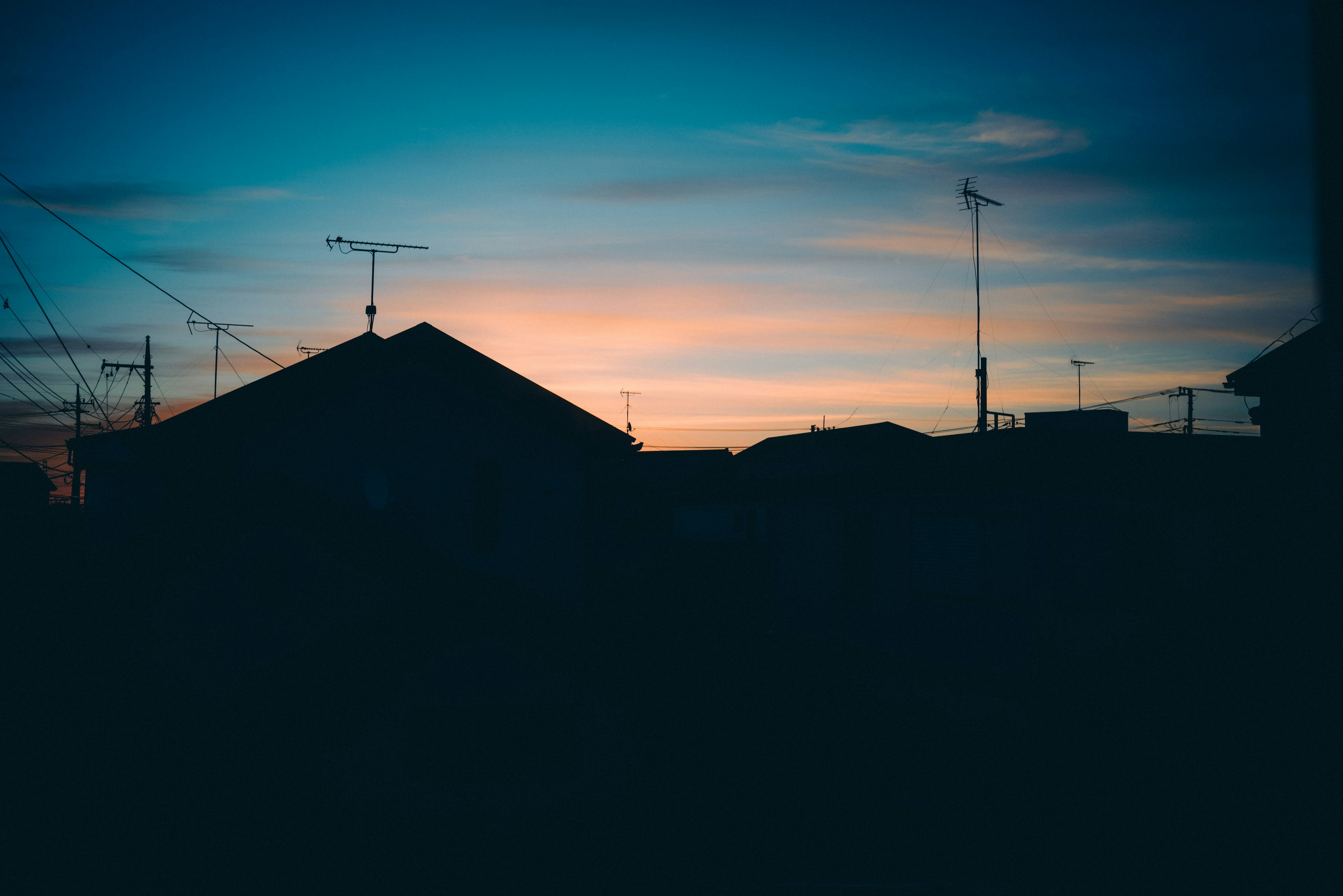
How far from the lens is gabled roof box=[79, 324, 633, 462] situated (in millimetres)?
14805

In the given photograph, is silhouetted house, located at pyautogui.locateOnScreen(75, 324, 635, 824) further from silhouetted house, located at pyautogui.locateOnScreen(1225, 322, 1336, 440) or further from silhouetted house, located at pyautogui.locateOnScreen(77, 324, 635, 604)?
silhouetted house, located at pyautogui.locateOnScreen(1225, 322, 1336, 440)

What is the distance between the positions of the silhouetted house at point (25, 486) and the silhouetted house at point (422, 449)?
126ft

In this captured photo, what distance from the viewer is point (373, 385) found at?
1588 cm

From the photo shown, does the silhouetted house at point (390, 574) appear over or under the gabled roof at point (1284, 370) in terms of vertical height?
under

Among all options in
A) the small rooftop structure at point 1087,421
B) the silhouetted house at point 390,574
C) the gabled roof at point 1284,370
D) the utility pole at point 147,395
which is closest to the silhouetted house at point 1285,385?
the gabled roof at point 1284,370

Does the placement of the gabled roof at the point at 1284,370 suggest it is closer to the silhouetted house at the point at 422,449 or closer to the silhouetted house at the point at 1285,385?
the silhouetted house at the point at 1285,385

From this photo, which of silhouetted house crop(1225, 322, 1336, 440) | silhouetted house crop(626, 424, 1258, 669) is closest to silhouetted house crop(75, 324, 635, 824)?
silhouetted house crop(626, 424, 1258, 669)

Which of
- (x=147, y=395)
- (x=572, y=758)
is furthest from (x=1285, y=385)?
(x=147, y=395)

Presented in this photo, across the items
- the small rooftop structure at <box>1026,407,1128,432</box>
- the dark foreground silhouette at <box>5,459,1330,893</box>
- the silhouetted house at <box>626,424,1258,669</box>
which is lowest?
the dark foreground silhouette at <box>5,459,1330,893</box>

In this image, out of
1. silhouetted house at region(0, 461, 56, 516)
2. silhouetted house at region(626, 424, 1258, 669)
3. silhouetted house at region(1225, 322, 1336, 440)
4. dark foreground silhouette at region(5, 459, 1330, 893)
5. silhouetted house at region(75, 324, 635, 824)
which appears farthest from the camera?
silhouetted house at region(0, 461, 56, 516)

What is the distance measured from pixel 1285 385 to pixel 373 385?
71.8 feet

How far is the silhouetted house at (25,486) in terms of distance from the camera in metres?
47.6

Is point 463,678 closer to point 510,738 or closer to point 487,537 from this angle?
point 510,738

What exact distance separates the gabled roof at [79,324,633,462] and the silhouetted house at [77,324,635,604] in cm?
2
